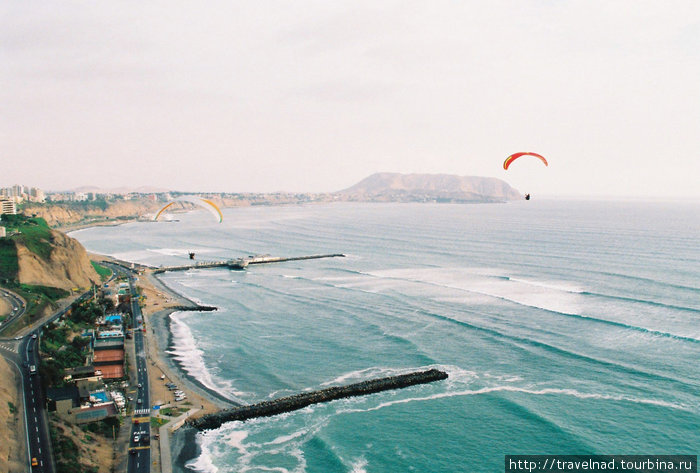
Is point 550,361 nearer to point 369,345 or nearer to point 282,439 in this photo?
point 369,345

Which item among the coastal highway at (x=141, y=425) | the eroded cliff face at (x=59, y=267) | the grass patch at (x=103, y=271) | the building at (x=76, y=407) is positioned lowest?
the coastal highway at (x=141, y=425)

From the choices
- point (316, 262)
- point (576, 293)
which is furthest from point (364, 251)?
point (576, 293)

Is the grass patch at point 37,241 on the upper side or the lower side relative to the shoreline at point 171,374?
upper


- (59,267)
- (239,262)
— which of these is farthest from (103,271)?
(239,262)

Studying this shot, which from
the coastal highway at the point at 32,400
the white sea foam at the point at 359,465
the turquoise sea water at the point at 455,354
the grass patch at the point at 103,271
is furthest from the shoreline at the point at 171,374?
the grass patch at the point at 103,271

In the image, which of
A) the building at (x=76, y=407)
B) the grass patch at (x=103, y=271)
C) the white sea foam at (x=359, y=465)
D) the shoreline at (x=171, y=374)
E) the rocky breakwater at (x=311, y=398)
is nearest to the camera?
the white sea foam at (x=359, y=465)

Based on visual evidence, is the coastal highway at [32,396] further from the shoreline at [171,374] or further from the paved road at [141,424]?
the shoreline at [171,374]
